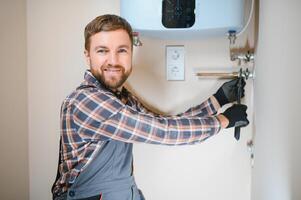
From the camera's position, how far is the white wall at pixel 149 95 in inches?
54.3

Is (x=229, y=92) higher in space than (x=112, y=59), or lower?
lower

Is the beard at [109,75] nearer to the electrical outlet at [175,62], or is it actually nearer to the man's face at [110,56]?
the man's face at [110,56]

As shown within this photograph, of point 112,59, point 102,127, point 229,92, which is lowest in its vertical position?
point 102,127

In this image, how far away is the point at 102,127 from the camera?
972 mm

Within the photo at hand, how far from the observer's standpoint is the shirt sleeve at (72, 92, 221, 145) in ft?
3.17

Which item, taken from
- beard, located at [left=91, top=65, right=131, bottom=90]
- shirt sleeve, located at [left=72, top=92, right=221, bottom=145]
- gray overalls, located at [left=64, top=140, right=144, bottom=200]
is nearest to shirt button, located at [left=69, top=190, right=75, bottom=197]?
gray overalls, located at [left=64, top=140, right=144, bottom=200]

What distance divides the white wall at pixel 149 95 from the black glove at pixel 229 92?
0.32 ft

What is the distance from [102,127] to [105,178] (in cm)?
23
